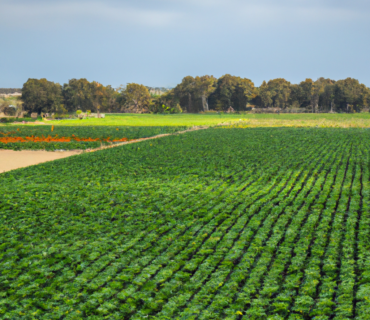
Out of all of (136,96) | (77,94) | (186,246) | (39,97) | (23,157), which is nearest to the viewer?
(186,246)

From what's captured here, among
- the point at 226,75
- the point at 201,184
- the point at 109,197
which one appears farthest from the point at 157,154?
the point at 226,75

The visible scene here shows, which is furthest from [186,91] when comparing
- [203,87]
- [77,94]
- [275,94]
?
[77,94]

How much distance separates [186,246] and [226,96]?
115942 mm

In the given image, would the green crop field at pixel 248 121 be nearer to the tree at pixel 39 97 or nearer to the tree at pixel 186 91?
the tree at pixel 39 97

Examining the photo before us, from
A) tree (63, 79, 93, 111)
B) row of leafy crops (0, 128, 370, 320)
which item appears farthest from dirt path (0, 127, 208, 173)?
tree (63, 79, 93, 111)

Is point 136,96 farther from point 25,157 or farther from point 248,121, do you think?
point 25,157

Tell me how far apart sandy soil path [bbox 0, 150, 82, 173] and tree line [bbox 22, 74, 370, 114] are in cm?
9039

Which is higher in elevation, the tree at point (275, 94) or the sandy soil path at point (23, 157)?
the tree at point (275, 94)

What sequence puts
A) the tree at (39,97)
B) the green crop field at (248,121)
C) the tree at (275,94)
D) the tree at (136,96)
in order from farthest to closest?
the tree at (136,96), the tree at (275,94), the tree at (39,97), the green crop field at (248,121)

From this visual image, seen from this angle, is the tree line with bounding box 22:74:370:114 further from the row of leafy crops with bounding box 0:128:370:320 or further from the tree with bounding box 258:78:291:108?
the row of leafy crops with bounding box 0:128:370:320

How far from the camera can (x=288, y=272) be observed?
642 cm

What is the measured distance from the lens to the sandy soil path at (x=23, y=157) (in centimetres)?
2088

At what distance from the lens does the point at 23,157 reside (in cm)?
2427

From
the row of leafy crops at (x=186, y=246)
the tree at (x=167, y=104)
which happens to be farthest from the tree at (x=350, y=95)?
the row of leafy crops at (x=186, y=246)
